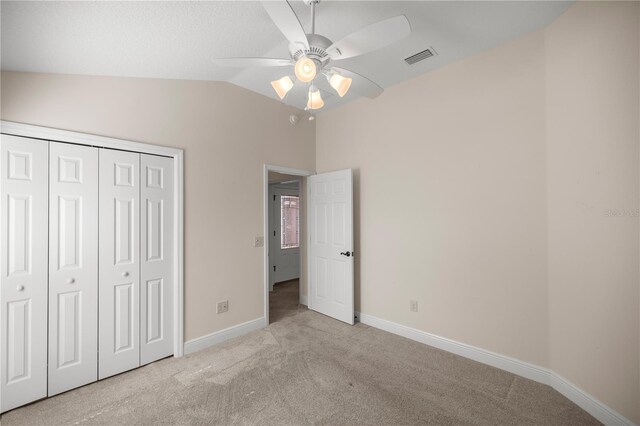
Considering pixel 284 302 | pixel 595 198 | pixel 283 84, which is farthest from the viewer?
pixel 284 302

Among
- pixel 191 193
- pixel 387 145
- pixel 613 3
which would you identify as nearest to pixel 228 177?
pixel 191 193

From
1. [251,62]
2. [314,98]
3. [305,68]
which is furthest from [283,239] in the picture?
[305,68]

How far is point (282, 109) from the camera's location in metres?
3.65

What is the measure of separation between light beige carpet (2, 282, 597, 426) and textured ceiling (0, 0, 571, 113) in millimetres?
2553

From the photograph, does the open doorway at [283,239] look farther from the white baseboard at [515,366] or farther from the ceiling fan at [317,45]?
the ceiling fan at [317,45]

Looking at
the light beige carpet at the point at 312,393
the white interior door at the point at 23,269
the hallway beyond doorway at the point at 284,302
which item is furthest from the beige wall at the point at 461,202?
the white interior door at the point at 23,269

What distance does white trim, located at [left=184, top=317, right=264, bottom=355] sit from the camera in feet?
9.04

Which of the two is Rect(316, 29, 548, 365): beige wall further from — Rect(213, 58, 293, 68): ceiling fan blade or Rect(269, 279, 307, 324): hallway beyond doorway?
Rect(213, 58, 293, 68): ceiling fan blade

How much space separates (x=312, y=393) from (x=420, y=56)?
123 inches

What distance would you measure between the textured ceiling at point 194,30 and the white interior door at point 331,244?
5.12 ft

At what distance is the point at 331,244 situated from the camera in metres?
3.67

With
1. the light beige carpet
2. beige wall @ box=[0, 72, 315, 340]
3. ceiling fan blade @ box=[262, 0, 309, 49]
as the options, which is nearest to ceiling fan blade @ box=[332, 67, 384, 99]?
ceiling fan blade @ box=[262, 0, 309, 49]

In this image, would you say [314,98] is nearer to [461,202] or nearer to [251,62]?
[251,62]

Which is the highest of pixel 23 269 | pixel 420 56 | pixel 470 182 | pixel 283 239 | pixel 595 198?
pixel 420 56
